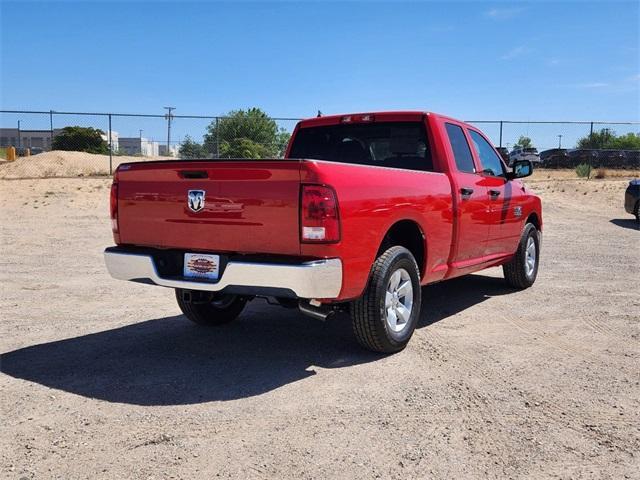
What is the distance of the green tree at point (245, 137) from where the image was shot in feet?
72.8

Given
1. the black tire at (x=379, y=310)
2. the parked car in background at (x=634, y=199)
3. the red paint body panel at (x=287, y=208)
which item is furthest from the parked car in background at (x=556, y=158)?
the black tire at (x=379, y=310)

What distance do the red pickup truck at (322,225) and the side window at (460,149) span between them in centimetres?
3

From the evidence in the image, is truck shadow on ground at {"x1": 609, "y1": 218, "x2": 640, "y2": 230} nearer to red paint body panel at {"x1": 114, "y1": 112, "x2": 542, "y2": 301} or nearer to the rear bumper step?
Result: red paint body panel at {"x1": 114, "y1": 112, "x2": 542, "y2": 301}

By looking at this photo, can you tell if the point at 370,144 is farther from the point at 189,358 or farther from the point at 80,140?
the point at 80,140

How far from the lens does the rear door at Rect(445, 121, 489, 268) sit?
18.8 ft

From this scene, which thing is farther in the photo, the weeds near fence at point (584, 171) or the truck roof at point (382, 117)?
the weeds near fence at point (584, 171)

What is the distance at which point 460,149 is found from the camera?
20.3 feet

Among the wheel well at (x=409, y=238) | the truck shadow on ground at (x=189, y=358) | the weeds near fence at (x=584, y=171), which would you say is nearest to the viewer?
the truck shadow on ground at (x=189, y=358)

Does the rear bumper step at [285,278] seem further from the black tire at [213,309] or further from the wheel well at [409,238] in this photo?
the black tire at [213,309]

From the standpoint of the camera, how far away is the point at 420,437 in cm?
334

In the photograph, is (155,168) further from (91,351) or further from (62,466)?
(62,466)

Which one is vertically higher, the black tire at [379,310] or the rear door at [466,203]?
the rear door at [466,203]

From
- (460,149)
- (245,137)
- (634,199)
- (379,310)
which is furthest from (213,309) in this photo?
(245,137)

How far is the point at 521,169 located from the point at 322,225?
158 inches
